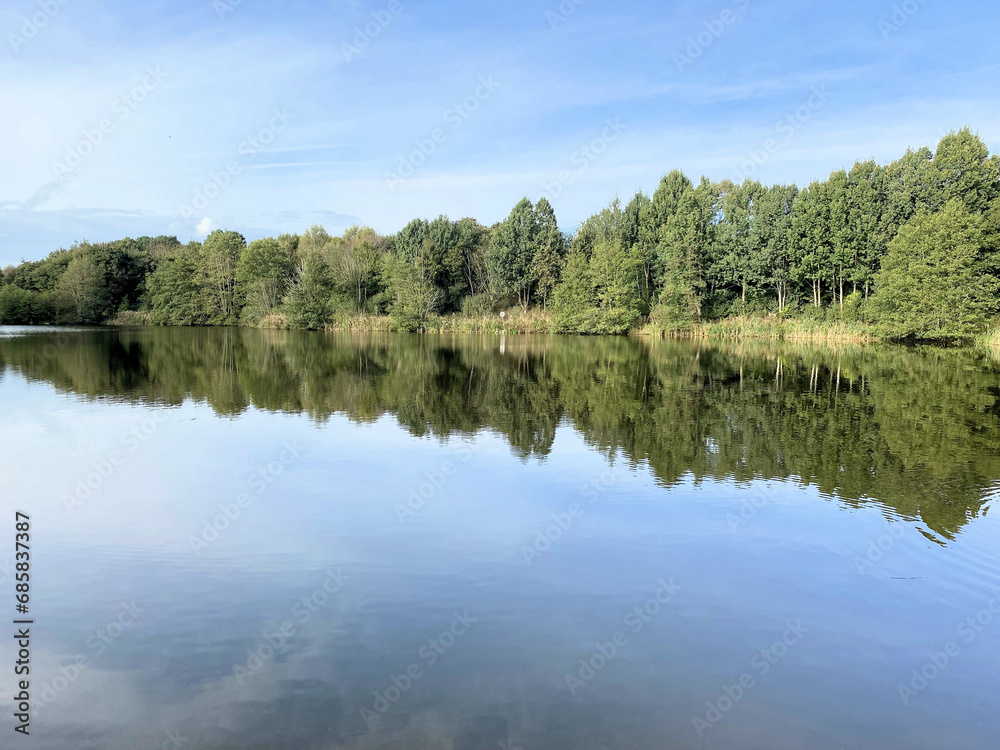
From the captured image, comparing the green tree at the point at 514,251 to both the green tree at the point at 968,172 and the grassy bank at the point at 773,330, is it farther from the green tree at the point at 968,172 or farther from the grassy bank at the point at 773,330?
the green tree at the point at 968,172

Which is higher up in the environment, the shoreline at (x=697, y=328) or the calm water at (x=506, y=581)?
the shoreline at (x=697, y=328)

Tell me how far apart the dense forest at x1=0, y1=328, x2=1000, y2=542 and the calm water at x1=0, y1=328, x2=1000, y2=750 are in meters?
0.14

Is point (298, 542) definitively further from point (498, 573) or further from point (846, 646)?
point (846, 646)

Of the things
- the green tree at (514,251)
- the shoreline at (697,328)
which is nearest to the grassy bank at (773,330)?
the shoreline at (697,328)

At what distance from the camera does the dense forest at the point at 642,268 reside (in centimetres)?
3553

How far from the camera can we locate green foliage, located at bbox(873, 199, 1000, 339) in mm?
33375

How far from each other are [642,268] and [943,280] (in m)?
22.6


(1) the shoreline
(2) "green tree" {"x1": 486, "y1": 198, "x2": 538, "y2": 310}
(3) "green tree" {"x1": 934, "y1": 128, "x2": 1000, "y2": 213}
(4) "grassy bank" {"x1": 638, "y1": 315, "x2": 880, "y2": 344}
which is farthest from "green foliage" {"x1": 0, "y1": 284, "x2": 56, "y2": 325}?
(3) "green tree" {"x1": 934, "y1": 128, "x2": 1000, "y2": 213}

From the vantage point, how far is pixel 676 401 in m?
15.0

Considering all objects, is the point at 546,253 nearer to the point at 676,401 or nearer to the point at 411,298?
the point at 411,298

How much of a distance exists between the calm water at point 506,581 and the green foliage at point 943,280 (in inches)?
1058

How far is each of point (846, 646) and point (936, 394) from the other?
14.8 meters

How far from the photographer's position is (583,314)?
4894 cm

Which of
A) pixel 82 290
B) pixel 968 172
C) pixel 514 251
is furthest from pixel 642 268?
pixel 82 290
